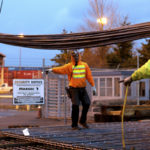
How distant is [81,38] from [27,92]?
658 centimetres

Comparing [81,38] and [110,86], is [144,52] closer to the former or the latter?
[110,86]

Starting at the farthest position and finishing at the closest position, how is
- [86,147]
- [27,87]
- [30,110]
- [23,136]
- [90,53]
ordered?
[90,53] → [30,110] → [27,87] → [23,136] → [86,147]

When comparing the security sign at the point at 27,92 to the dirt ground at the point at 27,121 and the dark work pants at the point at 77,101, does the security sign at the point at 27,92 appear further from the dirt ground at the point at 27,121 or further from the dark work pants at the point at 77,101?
the dark work pants at the point at 77,101

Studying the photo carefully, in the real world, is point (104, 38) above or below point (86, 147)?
above

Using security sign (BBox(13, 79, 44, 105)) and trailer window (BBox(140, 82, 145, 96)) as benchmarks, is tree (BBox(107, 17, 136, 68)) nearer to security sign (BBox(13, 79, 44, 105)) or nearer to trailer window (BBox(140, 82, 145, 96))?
trailer window (BBox(140, 82, 145, 96))

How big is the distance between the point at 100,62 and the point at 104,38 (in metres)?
37.0

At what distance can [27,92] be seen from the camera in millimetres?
12945

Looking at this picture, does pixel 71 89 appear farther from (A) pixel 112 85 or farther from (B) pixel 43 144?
(A) pixel 112 85

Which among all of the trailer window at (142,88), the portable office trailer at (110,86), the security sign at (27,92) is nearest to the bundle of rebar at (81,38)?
the security sign at (27,92)

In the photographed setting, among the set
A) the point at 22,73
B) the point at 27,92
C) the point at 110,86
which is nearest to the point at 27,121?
the point at 27,92

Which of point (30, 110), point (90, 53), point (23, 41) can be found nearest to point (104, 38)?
point (23, 41)

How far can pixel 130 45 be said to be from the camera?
43688mm

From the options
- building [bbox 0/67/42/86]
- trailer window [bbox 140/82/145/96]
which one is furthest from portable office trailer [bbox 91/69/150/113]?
building [bbox 0/67/42/86]

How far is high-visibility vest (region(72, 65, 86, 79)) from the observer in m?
8.95
